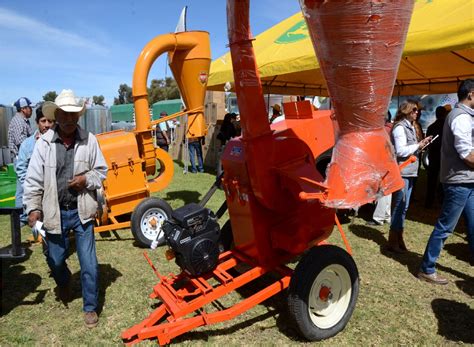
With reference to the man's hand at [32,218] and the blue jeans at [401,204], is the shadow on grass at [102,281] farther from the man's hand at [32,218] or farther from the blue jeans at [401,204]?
the blue jeans at [401,204]

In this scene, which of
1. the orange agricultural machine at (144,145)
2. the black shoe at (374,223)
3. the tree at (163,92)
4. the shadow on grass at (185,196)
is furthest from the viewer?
the tree at (163,92)

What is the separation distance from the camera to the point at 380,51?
200 centimetres

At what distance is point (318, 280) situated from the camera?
2930 mm

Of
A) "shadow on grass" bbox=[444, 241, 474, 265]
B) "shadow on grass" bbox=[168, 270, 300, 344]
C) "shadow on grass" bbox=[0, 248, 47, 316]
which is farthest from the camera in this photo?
"shadow on grass" bbox=[444, 241, 474, 265]

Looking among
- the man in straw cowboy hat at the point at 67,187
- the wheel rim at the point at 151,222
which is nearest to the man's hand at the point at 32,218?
the man in straw cowboy hat at the point at 67,187

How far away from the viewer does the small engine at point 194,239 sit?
10.0 feet

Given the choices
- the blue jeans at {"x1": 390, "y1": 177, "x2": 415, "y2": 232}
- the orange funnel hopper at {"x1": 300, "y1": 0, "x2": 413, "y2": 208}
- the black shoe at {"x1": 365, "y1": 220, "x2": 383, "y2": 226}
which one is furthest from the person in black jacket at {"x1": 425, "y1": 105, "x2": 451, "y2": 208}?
the orange funnel hopper at {"x1": 300, "y1": 0, "x2": 413, "y2": 208}

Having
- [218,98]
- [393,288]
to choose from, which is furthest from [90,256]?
[218,98]

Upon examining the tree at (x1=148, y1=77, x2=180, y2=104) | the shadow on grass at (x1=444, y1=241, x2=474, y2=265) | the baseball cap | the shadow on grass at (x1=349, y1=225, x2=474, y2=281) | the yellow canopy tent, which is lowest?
the shadow on grass at (x1=444, y1=241, x2=474, y2=265)

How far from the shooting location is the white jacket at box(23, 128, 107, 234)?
292cm

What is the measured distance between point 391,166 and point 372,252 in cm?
270

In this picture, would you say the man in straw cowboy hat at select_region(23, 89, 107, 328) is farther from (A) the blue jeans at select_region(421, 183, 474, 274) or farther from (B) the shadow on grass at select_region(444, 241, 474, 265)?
(B) the shadow on grass at select_region(444, 241, 474, 265)

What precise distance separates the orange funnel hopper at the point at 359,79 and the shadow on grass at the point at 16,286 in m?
3.16

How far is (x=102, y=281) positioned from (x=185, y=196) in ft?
14.0
